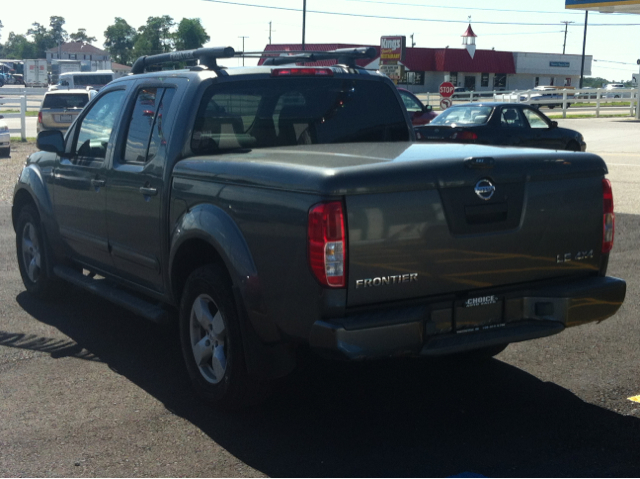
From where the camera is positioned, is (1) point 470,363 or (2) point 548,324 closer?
(2) point 548,324

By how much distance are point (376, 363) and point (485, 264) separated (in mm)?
1639

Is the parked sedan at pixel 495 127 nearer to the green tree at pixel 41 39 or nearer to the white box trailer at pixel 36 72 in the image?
the white box trailer at pixel 36 72

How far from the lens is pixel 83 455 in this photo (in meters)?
4.16

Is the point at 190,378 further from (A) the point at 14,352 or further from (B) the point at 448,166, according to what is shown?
(B) the point at 448,166

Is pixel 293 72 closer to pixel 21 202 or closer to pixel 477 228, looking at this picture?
pixel 477 228

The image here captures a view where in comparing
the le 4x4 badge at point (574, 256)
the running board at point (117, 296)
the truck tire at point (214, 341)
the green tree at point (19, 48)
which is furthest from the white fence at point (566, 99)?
the green tree at point (19, 48)

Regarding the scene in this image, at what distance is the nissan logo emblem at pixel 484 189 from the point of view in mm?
4172

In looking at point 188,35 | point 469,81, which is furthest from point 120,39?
point 469,81

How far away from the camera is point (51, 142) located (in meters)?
6.49

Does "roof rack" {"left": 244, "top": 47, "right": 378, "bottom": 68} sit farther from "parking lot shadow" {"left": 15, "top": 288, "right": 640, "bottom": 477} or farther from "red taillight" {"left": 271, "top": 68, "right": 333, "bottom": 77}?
"parking lot shadow" {"left": 15, "top": 288, "right": 640, "bottom": 477}

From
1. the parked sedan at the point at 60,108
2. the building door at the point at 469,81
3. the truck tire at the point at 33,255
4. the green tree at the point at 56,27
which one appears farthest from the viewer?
the green tree at the point at 56,27

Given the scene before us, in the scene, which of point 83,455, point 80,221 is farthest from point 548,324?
point 80,221

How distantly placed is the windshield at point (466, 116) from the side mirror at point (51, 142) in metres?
12.9

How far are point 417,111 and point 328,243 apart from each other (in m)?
18.1
